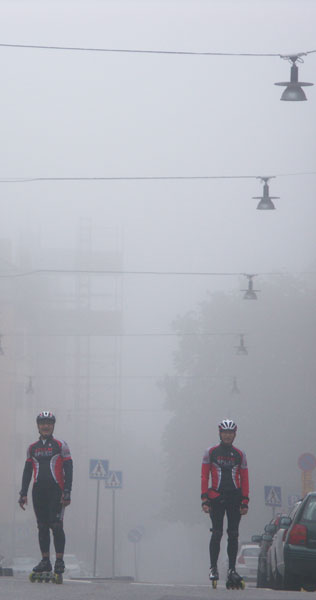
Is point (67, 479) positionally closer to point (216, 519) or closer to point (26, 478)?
point (26, 478)

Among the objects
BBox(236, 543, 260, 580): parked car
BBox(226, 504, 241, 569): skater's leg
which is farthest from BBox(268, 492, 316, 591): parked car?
BBox(236, 543, 260, 580): parked car

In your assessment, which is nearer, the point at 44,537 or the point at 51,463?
the point at 51,463

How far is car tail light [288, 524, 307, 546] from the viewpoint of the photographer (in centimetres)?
1437

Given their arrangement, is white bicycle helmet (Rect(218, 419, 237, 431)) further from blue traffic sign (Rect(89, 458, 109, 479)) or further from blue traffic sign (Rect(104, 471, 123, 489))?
blue traffic sign (Rect(104, 471, 123, 489))

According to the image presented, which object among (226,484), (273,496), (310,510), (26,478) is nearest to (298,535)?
(310,510)

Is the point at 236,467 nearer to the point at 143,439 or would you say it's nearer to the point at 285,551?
the point at 285,551

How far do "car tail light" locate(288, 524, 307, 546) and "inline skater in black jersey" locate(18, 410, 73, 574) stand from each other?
236 centimetres

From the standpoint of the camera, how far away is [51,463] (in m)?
14.2

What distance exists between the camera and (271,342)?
6512cm

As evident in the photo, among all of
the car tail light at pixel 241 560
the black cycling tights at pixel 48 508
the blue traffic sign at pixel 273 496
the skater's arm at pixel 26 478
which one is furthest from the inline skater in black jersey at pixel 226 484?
the blue traffic sign at pixel 273 496

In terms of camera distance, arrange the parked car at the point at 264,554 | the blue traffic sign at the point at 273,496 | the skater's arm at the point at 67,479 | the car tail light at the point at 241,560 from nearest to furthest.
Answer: the skater's arm at the point at 67,479 → the parked car at the point at 264,554 → the car tail light at the point at 241,560 → the blue traffic sign at the point at 273,496

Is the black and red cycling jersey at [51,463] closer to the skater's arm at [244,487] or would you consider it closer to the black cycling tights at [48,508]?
the black cycling tights at [48,508]

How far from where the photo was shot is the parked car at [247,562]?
33.5 metres

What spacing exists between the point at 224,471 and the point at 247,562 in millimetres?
20556
